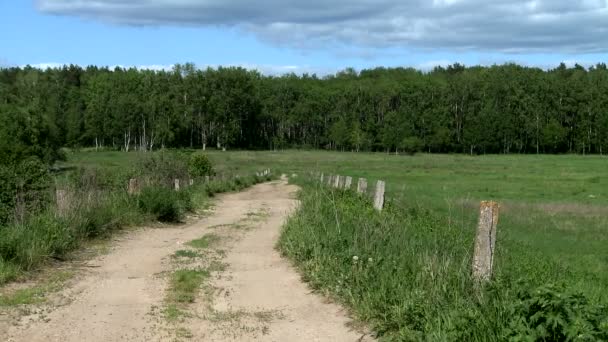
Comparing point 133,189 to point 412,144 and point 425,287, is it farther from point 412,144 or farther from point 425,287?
point 412,144

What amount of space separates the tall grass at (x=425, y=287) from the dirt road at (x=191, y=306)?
37 centimetres

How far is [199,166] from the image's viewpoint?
166ft

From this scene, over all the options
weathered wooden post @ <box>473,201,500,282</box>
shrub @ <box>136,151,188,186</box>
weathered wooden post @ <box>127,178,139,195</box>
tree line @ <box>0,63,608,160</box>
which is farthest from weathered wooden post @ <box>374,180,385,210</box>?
tree line @ <box>0,63,608,160</box>

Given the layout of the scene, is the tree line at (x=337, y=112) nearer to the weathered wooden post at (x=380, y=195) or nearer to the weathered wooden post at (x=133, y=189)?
the weathered wooden post at (x=133, y=189)

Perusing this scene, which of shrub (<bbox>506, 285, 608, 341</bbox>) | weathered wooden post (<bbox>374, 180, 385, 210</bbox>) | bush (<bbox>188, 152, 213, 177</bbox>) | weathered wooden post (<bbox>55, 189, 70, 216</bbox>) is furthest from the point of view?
bush (<bbox>188, 152, 213, 177</bbox>)

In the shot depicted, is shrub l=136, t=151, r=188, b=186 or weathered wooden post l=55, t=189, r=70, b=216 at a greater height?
weathered wooden post l=55, t=189, r=70, b=216

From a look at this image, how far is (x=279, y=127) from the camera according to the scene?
143500mm

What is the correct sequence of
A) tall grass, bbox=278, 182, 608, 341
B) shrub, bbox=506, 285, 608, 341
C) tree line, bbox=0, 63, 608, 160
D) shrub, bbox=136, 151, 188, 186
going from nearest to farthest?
shrub, bbox=506, 285, 608, 341 → tall grass, bbox=278, 182, 608, 341 → shrub, bbox=136, 151, 188, 186 → tree line, bbox=0, 63, 608, 160

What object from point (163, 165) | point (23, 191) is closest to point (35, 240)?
point (23, 191)

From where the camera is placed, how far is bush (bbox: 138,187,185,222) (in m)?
17.3

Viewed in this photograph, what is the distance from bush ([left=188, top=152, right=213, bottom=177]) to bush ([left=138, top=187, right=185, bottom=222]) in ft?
96.0

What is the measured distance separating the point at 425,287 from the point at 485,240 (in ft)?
2.74

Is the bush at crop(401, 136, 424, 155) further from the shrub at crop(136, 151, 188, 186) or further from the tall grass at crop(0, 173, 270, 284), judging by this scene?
the tall grass at crop(0, 173, 270, 284)

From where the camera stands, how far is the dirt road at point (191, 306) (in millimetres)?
7227
